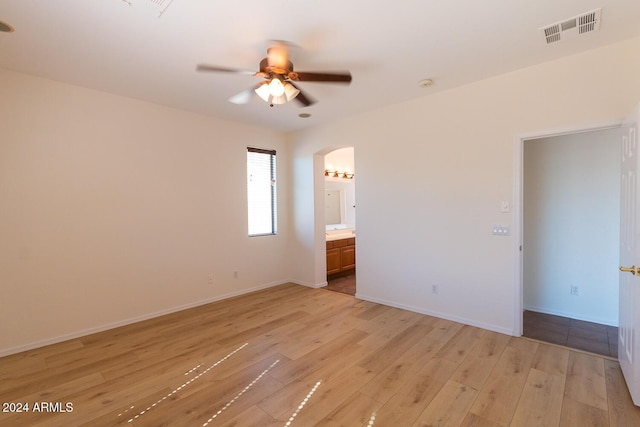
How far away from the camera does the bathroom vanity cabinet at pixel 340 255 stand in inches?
226

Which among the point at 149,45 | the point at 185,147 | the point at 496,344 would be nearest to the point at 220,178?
the point at 185,147

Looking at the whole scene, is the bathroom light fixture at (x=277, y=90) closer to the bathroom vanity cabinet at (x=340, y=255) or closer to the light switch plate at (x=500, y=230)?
the light switch plate at (x=500, y=230)

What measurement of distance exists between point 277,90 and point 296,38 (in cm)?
43

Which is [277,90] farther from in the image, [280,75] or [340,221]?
[340,221]

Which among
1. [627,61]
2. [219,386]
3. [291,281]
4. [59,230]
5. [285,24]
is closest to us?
[285,24]

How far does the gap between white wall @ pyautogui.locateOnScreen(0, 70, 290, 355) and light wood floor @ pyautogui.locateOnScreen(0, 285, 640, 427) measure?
446 millimetres

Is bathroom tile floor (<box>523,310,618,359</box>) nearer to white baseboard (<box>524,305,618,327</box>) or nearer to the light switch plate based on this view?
white baseboard (<box>524,305,618,327</box>)

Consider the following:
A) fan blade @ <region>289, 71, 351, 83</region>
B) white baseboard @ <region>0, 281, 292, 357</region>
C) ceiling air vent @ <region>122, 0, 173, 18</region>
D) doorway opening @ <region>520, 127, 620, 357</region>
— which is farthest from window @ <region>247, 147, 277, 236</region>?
doorway opening @ <region>520, 127, 620, 357</region>

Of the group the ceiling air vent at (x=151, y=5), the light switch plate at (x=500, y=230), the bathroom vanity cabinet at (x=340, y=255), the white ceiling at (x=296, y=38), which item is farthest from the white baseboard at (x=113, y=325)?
the light switch plate at (x=500, y=230)

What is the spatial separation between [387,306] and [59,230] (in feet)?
13.1

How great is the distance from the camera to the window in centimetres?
512

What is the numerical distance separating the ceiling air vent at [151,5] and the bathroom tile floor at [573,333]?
439 centimetres

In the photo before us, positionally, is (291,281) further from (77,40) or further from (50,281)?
(77,40)

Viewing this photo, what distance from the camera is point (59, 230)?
3.28 meters
